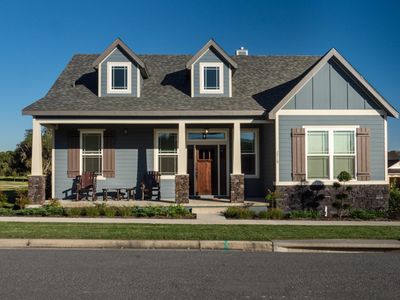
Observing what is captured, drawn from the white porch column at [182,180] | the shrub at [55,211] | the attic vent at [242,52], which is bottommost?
the shrub at [55,211]

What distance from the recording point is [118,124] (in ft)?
55.9

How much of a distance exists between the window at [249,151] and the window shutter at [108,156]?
5.35m

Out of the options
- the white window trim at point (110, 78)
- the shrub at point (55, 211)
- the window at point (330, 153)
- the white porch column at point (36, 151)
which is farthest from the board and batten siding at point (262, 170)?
the white porch column at point (36, 151)

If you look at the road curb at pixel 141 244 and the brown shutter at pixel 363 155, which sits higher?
the brown shutter at pixel 363 155

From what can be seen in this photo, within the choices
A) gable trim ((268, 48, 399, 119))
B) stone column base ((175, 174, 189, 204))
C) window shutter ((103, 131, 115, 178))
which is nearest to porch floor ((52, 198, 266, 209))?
stone column base ((175, 174, 189, 204))

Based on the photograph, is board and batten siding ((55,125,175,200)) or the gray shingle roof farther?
board and batten siding ((55,125,175,200))

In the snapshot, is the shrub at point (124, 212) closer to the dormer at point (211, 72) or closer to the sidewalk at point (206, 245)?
the sidewalk at point (206, 245)

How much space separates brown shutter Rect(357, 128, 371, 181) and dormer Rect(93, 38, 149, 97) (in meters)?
8.63

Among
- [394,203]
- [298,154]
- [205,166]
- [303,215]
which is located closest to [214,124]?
[205,166]

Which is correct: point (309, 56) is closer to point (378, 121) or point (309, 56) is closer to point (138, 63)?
point (378, 121)

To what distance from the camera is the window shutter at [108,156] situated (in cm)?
1727

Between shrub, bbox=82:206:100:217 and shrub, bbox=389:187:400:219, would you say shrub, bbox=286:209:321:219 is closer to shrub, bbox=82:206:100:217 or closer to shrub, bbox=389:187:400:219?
shrub, bbox=389:187:400:219

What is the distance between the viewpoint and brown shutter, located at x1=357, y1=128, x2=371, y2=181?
15305 millimetres

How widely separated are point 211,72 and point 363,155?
6.66 m
